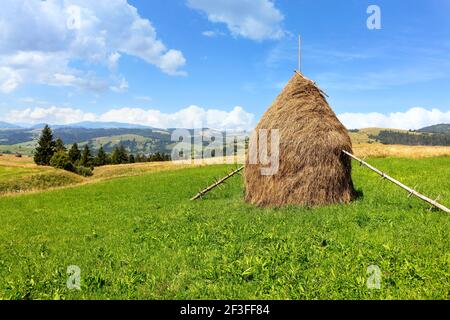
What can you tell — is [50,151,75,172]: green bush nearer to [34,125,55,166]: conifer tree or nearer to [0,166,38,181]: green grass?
[34,125,55,166]: conifer tree

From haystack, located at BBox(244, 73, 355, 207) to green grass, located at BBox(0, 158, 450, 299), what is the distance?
91 cm

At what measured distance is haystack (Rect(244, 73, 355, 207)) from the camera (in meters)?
16.4

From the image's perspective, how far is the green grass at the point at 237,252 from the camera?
8.05 meters

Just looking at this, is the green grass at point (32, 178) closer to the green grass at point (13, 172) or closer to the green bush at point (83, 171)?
the green grass at point (13, 172)

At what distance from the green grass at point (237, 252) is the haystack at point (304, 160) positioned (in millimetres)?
→ 914

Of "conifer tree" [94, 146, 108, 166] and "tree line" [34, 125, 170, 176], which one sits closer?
"tree line" [34, 125, 170, 176]

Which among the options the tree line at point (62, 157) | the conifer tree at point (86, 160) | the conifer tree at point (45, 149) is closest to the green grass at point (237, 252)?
the tree line at point (62, 157)

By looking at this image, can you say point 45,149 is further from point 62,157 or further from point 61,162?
point 61,162

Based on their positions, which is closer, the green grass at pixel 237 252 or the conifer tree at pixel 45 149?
the green grass at pixel 237 252

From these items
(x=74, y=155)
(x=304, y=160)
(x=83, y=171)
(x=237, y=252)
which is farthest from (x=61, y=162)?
(x=237, y=252)

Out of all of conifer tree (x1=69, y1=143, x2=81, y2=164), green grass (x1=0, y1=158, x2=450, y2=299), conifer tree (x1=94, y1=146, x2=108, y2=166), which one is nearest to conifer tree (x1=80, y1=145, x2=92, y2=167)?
conifer tree (x1=69, y1=143, x2=81, y2=164)
